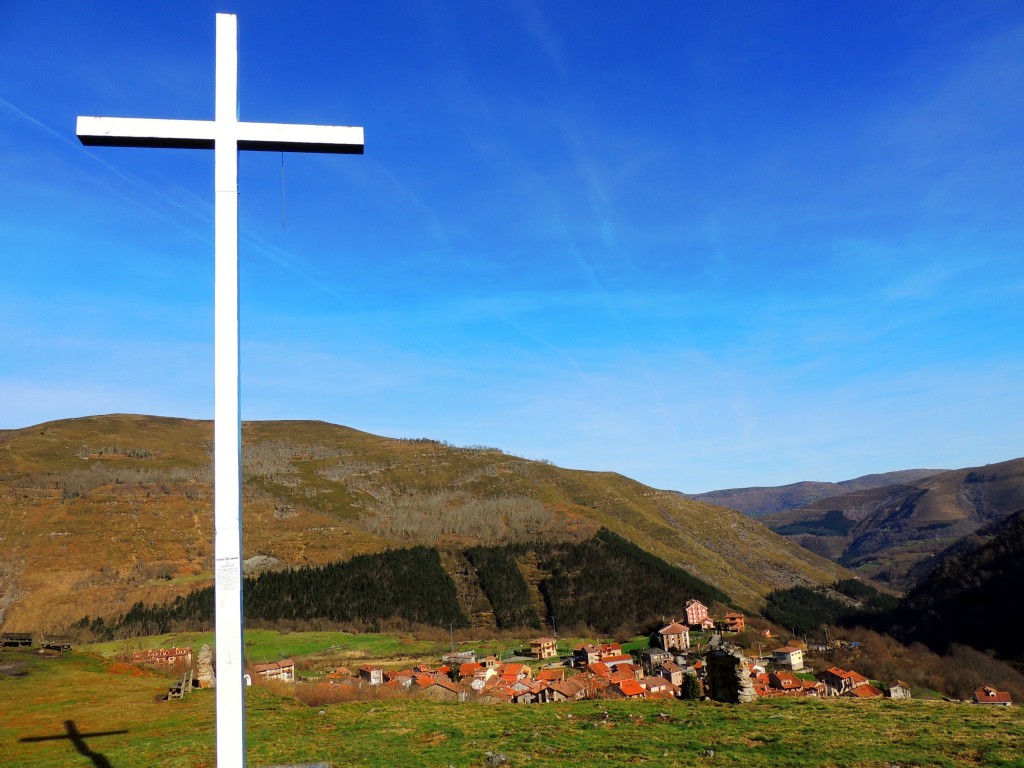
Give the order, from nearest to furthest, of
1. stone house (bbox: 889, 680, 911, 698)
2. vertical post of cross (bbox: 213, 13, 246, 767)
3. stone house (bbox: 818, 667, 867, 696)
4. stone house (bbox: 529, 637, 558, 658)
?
vertical post of cross (bbox: 213, 13, 246, 767), stone house (bbox: 889, 680, 911, 698), stone house (bbox: 818, 667, 867, 696), stone house (bbox: 529, 637, 558, 658)

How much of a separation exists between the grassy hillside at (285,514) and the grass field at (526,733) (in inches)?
2530

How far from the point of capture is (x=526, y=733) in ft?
37.5

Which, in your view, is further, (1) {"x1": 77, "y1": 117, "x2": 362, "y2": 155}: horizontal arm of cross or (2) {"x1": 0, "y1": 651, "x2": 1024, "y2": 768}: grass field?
(2) {"x1": 0, "y1": 651, "x2": 1024, "y2": 768}: grass field

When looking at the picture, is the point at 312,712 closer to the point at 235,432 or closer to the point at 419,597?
the point at 235,432

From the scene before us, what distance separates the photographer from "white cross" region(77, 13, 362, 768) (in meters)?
3.81

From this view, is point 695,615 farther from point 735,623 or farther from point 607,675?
point 607,675

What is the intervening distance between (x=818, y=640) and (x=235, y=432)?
90094 mm

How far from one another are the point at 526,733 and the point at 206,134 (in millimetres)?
11334

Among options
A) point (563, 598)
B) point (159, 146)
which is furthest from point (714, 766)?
point (563, 598)

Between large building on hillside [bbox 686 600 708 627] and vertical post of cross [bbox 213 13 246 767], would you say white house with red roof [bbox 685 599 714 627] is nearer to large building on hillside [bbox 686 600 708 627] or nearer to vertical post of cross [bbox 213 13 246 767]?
large building on hillside [bbox 686 600 708 627]

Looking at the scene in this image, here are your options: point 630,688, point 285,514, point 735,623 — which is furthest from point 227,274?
point 285,514

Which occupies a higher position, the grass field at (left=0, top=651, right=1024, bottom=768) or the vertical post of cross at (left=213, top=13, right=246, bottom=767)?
the vertical post of cross at (left=213, top=13, right=246, bottom=767)

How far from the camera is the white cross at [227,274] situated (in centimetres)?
381

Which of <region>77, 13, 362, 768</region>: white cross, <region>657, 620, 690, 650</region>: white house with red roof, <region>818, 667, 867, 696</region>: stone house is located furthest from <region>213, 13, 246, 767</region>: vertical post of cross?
<region>657, 620, 690, 650</region>: white house with red roof
